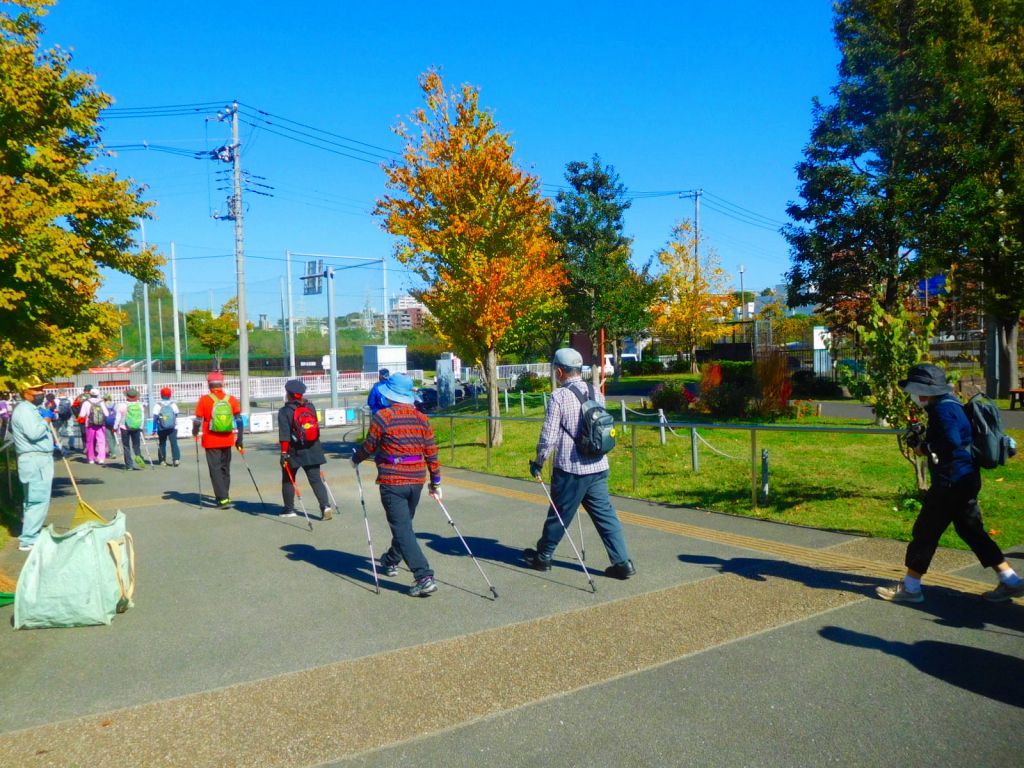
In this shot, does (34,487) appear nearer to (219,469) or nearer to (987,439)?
(219,469)

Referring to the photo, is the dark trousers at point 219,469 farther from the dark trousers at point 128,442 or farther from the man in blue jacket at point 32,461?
the dark trousers at point 128,442

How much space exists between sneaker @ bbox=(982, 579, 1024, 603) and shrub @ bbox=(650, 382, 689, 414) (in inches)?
593

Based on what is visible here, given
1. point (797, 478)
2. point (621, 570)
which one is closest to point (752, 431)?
point (797, 478)

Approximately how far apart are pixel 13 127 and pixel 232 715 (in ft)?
27.8

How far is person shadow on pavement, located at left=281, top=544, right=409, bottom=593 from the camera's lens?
22.7 feet

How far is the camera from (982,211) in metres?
12.9

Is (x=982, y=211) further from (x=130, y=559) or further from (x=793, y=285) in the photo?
(x=130, y=559)

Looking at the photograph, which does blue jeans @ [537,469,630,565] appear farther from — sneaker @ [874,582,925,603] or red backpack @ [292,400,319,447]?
red backpack @ [292,400,319,447]

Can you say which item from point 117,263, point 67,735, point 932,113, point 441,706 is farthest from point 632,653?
point 932,113

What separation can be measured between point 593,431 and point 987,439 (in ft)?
8.99

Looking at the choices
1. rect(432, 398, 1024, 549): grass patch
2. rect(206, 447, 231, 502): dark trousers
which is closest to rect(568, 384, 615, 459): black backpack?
rect(432, 398, 1024, 549): grass patch

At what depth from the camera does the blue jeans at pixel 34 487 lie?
8102 millimetres

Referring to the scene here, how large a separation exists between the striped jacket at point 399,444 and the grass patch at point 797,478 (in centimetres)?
455

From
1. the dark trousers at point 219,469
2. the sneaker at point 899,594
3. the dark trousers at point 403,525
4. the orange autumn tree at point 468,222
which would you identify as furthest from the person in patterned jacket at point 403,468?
the orange autumn tree at point 468,222
